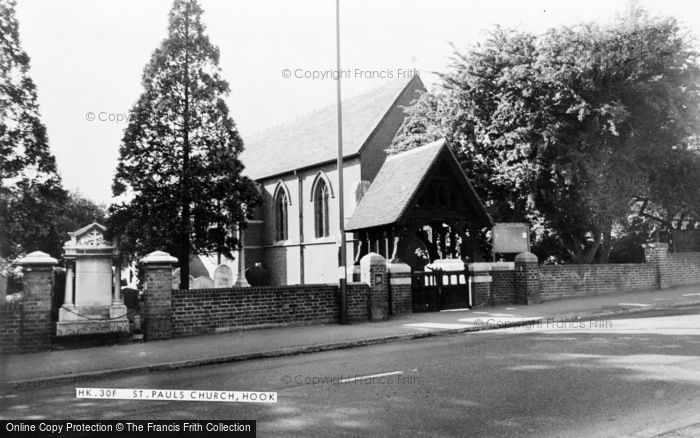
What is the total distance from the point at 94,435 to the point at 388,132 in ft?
78.4

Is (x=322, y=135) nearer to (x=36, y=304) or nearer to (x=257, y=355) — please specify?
(x=36, y=304)

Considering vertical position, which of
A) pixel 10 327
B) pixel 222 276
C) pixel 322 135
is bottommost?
pixel 10 327

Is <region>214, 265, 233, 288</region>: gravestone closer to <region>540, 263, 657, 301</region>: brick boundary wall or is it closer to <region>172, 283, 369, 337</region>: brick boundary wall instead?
<region>172, 283, 369, 337</region>: brick boundary wall

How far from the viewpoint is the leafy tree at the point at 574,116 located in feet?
64.7

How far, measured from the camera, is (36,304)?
11.0 meters

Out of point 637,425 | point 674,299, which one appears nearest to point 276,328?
point 637,425

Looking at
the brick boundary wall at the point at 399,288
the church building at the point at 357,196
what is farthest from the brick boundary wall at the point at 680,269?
the brick boundary wall at the point at 399,288

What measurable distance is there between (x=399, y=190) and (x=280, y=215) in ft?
59.0

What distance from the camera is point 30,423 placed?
564 centimetres

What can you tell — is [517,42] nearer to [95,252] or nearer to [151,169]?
[151,169]

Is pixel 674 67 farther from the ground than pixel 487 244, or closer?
farther from the ground

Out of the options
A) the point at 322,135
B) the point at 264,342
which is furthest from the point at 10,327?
the point at 322,135

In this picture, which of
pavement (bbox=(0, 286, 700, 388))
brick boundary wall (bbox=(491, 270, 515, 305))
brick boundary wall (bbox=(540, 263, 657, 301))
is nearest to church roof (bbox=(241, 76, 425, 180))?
brick boundary wall (bbox=(491, 270, 515, 305))

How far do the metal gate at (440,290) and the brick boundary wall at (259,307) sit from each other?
2184mm
